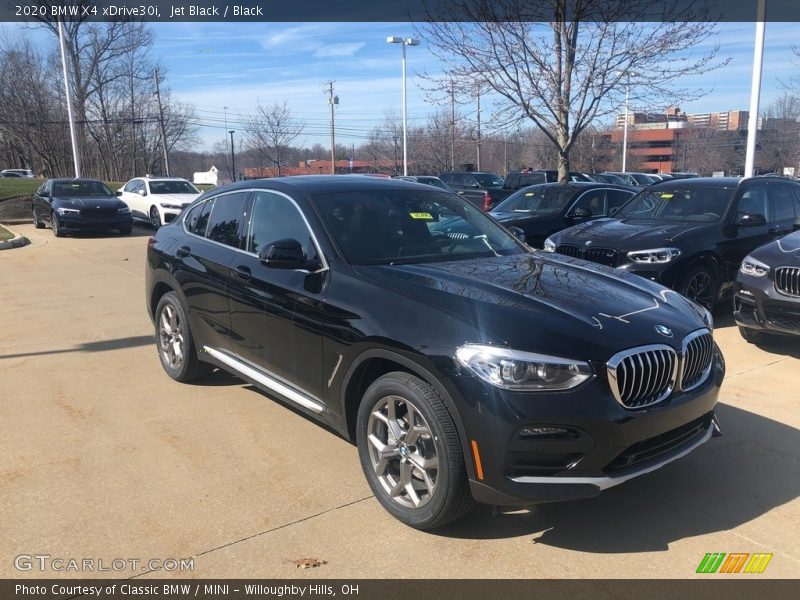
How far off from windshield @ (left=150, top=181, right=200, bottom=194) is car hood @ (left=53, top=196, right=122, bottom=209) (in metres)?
1.61

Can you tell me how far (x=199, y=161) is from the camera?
72250 millimetres

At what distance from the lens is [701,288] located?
7.59 metres

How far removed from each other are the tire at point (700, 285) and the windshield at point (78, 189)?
16.5 metres

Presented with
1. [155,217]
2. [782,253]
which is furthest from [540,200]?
[155,217]

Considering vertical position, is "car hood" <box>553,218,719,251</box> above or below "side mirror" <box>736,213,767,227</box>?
below

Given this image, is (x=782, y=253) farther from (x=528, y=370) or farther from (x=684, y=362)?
(x=528, y=370)

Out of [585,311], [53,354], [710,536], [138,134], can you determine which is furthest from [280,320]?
[138,134]

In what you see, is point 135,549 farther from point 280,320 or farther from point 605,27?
point 605,27

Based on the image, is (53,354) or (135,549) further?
(53,354)

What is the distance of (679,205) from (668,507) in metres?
5.96

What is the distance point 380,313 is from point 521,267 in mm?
1128

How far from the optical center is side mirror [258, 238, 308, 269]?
374cm

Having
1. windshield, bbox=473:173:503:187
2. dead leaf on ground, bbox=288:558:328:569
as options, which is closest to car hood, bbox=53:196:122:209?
windshield, bbox=473:173:503:187

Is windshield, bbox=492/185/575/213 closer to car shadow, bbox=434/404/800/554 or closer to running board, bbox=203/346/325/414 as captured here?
car shadow, bbox=434/404/800/554
